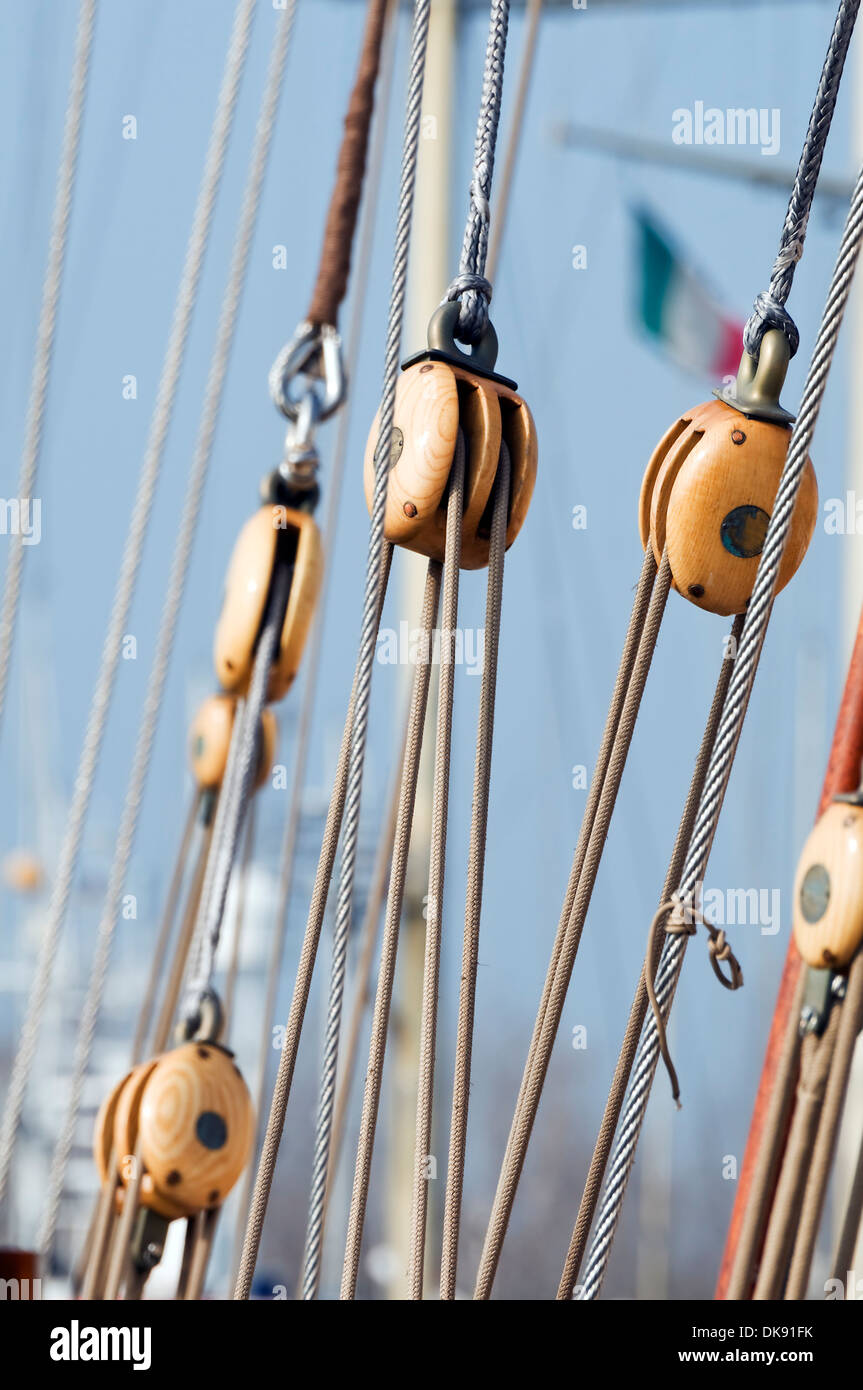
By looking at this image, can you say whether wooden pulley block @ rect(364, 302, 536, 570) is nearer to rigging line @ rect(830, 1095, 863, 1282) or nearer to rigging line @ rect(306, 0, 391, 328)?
rigging line @ rect(830, 1095, 863, 1282)

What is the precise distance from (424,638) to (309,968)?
267 mm

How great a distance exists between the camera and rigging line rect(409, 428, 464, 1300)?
1.14 meters

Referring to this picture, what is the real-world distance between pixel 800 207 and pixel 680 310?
615 centimetres

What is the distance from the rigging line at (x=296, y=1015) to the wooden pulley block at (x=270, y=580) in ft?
1.94

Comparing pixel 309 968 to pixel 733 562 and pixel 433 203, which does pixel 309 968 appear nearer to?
pixel 733 562

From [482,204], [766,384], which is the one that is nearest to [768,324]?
[766,384]

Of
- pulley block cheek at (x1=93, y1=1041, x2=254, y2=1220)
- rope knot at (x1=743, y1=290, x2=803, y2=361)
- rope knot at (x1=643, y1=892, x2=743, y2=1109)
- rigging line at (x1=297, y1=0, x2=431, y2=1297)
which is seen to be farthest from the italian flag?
rope knot at (x1=643, y1=892, x2=743, y2=1109)

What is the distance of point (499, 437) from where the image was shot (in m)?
1.21

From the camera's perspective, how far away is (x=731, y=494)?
1.13m

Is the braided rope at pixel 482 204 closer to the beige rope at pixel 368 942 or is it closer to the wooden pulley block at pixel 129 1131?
the wooden pulley block at pixel 129 1131

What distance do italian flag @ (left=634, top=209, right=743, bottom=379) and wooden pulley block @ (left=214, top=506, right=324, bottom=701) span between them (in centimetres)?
521

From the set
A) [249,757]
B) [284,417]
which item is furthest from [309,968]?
[284,417]

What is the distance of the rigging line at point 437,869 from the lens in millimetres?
1139

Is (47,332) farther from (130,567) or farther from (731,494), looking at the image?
(731,494)
